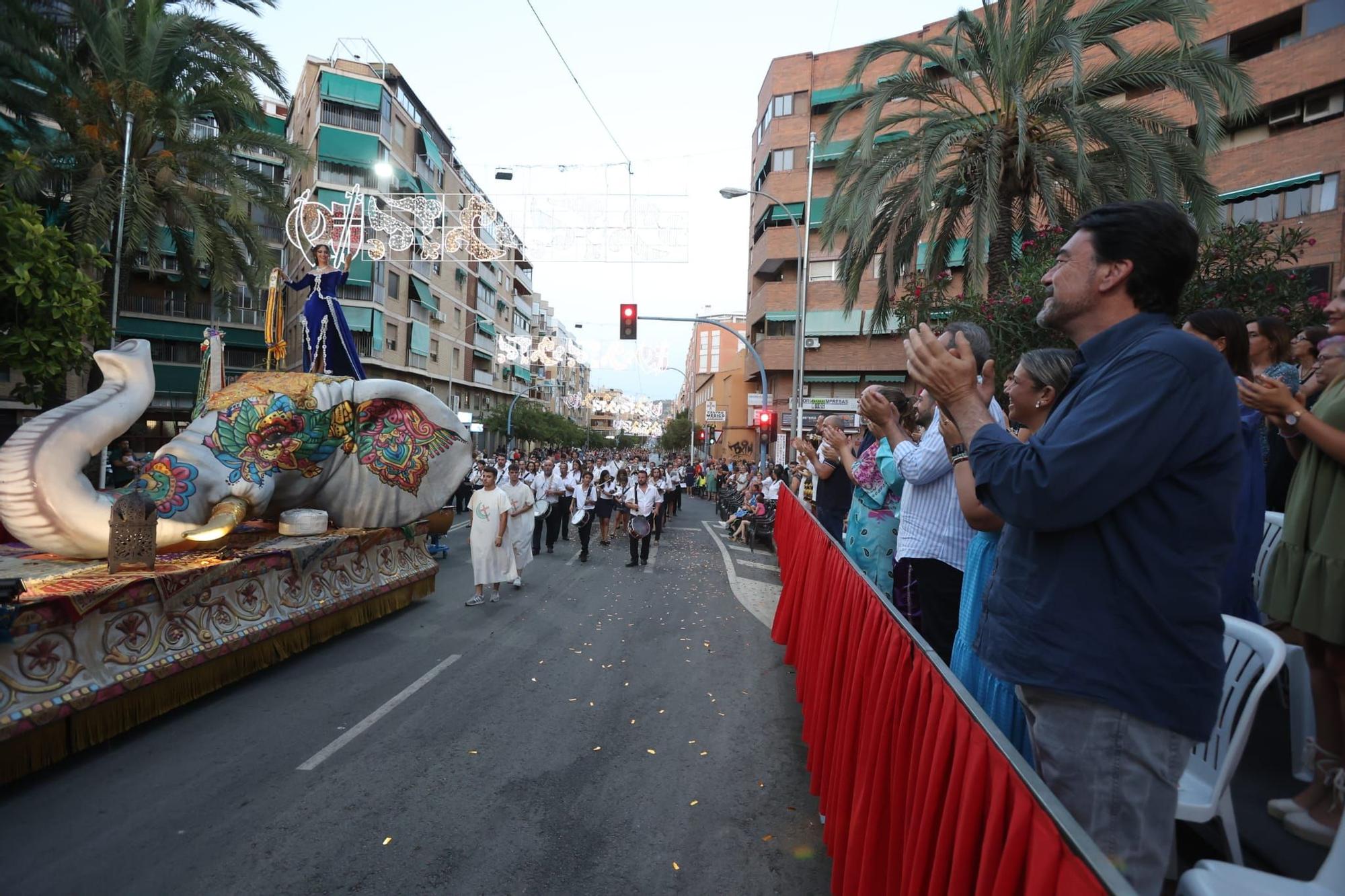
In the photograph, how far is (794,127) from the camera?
33906 mm

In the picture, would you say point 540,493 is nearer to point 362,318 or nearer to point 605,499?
point 605,499

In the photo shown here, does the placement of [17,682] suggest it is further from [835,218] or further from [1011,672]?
[835,218]

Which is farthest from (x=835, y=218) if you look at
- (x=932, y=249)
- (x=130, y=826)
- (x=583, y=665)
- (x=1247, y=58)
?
(x=1247, y=58)

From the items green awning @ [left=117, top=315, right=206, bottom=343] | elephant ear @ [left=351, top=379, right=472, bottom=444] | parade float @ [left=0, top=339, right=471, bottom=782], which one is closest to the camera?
parade float @ [left=0, top=339, right=471, bottom=782]

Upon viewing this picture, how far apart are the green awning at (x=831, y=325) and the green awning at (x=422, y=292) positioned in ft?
65.6

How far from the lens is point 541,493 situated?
46.9ft

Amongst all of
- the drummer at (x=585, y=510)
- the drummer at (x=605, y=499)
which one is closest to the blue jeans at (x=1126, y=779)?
the drummer at (x=585, y=510)

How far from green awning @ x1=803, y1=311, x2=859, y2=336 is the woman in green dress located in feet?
99.2

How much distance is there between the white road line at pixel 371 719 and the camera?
436 cm

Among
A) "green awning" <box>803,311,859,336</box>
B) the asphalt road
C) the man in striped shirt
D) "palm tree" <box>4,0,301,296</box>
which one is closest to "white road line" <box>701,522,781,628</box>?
the asphalt road

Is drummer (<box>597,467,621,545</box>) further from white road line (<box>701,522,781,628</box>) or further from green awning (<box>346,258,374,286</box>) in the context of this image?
green awning (<box>346,258,374,286</box>)

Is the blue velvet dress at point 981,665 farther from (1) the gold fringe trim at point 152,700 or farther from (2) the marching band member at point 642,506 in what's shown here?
(2) the marching band member at point 642,506

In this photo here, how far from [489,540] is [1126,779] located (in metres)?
8.07

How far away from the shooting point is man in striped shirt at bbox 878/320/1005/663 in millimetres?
3680
